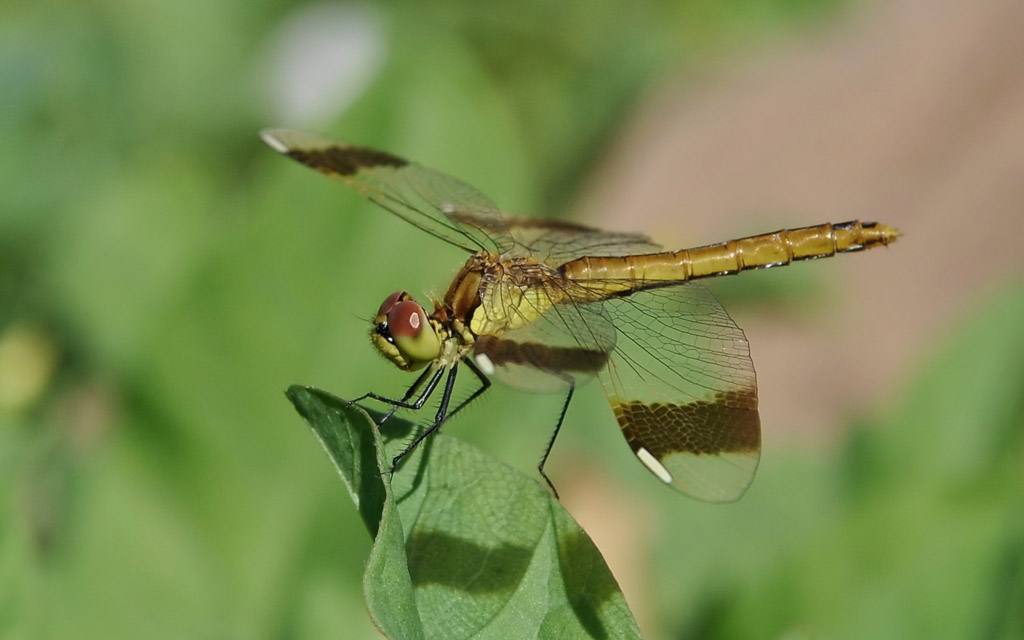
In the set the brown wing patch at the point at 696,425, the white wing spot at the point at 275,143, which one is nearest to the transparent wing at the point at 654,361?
the brown wing patch at the point at 696,425

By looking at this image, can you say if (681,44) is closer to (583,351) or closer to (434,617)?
(583,351)

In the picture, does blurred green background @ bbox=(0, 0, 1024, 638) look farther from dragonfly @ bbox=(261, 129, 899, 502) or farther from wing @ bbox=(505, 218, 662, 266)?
wing @ bbox=(505, 218, 662, 266)

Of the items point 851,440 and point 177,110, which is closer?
point 851,440

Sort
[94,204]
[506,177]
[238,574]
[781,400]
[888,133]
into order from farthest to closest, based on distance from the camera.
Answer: [888,133]
[781,400]
[94,204]
[506,177]
[238,574]

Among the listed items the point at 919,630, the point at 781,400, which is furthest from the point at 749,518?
the point at 781,400

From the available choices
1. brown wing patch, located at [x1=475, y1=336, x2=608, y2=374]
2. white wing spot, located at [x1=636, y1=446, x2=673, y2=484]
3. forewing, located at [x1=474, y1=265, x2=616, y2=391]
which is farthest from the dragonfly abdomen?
white wing spot, located at [x1=636, y1=446, x2=673, y2=484]

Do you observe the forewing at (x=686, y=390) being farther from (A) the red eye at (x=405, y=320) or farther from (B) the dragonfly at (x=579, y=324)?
(A) the red eye at (x=405, y=320)

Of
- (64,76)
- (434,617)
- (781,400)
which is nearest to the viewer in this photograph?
(434,617)

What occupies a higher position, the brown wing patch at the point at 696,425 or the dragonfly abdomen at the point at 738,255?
the dragonfly abdomen at the point at 738,255
